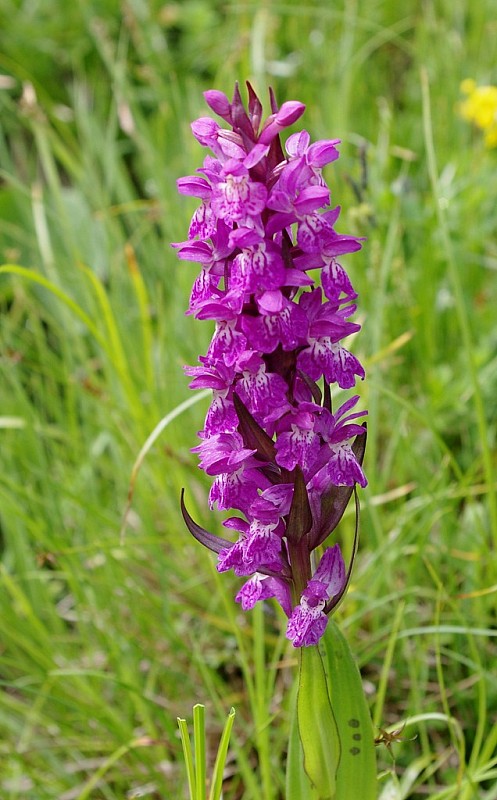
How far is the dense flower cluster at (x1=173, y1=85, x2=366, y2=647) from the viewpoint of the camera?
1065 millimetres

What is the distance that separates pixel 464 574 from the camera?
6.90 ft

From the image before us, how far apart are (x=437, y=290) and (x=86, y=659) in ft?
5.21

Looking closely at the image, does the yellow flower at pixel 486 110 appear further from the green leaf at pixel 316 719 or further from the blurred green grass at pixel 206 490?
the green leaf at pixel 316 719

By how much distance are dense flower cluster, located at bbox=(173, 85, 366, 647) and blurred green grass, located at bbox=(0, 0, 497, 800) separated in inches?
16.0

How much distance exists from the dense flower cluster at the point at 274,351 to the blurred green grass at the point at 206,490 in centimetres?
41

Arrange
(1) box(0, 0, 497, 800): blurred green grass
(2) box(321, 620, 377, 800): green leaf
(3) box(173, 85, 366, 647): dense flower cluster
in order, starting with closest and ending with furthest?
(3) box(173, 85, 366, 647): dense flower cluster → (2) box(321, 620, 377, 800): green leaf → (1) box(0, 0, 497, 800): blurred green grass

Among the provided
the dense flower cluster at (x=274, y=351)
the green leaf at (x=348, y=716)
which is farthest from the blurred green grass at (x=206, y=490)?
the dense flower cluster at (x=274, y=351)

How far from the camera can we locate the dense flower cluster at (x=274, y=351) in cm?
107

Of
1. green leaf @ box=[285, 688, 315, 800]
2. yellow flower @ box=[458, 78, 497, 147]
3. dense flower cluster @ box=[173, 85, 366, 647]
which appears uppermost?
yellow flower @ box=[458, 78, 497, 147]

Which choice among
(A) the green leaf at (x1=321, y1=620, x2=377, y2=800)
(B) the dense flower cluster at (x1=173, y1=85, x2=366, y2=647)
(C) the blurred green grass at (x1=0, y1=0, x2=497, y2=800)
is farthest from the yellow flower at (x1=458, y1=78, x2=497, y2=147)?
(A) the green leaf at (x1=321, y1=620, x2=377, y2=800)

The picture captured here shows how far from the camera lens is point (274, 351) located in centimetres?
113

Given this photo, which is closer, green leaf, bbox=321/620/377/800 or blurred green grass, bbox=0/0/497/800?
green leaf, bbox=321/620/377/800

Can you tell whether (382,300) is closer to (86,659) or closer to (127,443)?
(127,443)

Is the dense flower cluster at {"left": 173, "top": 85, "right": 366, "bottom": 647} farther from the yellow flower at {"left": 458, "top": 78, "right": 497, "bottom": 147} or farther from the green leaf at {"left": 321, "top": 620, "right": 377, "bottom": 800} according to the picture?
the yellow flower at {"left": 458, "top": 78, "right": 497, "bottom": 147}
